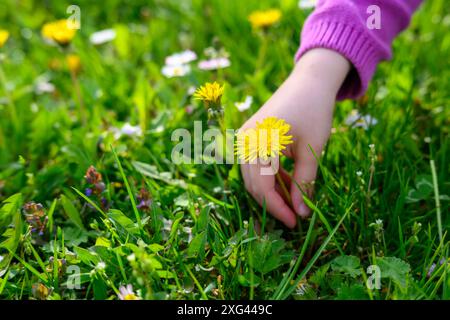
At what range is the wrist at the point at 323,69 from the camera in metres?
1.01

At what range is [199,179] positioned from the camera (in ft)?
3.70

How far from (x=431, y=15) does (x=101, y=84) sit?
1086mm

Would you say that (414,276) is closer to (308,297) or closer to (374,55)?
(308,297)

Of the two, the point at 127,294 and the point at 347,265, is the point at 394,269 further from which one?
the point at 127,294

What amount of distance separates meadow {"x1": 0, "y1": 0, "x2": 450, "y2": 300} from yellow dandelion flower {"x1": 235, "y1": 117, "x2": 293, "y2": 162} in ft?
0.40

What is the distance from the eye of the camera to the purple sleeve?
1073mm

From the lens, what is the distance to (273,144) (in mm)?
861

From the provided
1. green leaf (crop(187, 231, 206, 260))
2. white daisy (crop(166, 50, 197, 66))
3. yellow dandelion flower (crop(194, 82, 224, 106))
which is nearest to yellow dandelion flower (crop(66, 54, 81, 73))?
white daisy (crop(166, 50, 197, 66))

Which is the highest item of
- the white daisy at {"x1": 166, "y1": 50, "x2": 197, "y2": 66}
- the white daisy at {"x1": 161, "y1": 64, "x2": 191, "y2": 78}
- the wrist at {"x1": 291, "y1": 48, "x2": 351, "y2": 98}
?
the white daisy at {"x1": 166, "y1": 50, "x2": 197, "y2": 66}

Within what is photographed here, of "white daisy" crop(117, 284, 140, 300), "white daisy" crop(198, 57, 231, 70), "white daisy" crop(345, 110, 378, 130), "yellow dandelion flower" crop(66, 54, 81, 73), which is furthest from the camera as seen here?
"yellow dandelion flower" crop(66, 54, 81, 73)

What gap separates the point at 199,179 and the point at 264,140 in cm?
29

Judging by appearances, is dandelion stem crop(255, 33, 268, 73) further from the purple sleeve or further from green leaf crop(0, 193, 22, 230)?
green leaf crop(0, 193, 22, 230)

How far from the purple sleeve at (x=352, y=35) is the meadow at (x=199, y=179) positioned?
0.11m

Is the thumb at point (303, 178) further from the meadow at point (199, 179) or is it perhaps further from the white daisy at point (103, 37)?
the white daisy at point (103, 37)
